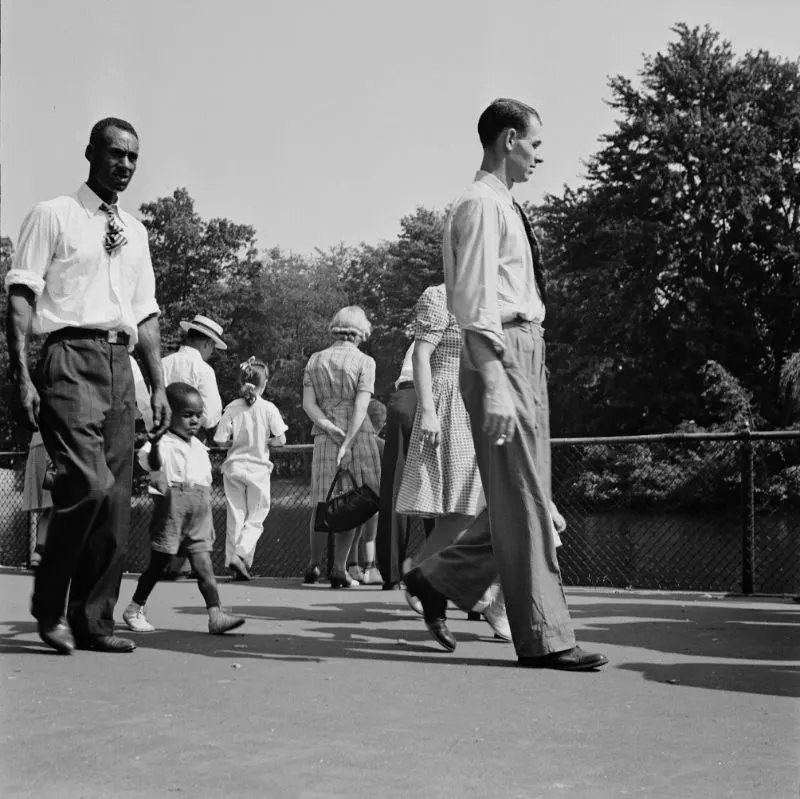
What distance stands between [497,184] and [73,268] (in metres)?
1.79

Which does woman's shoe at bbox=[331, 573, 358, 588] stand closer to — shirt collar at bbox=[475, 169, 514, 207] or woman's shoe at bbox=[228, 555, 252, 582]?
woman's shoe at bbox=[228, 555, 252, 582]

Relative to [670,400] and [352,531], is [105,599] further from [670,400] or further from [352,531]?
[670,400]

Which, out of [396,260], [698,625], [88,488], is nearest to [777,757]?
[88,488]

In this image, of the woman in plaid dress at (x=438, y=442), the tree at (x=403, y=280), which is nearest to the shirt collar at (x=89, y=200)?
the woman in plaid dress at (x=438, y=442)

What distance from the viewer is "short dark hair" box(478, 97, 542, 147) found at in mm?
5641

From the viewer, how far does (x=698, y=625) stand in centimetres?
708

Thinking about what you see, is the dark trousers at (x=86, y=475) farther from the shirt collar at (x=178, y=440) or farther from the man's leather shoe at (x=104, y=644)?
the shirt collar at (x=178, y=440)

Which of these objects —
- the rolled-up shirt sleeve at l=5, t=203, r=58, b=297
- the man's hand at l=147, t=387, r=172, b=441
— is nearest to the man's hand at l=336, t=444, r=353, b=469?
the man's hand at l=147, t=387, r=172, b=441

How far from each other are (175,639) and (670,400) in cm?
4210

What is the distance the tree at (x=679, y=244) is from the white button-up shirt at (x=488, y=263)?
1644 inches

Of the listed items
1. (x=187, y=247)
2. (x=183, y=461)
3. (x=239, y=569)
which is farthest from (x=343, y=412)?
(x=187, y=247)

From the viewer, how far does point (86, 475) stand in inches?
217

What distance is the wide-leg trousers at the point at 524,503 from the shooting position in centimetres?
520

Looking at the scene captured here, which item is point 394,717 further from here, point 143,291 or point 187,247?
point 187,247
